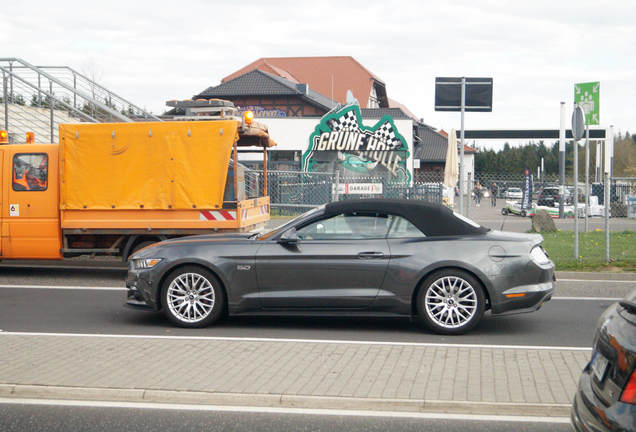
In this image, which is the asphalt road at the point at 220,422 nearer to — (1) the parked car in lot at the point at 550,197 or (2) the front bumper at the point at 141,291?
(2) the front bumper at the point at 141,291

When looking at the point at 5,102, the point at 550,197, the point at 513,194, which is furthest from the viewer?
the point at 513,194

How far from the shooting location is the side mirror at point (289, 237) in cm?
780

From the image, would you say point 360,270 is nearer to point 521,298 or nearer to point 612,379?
point 521,298

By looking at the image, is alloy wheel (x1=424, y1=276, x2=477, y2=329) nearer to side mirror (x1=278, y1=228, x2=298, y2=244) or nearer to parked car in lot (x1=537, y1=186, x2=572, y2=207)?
side mirror (x1=278, y1=228, x2=298, y2=244)

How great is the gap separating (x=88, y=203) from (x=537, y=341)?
24.3 feet

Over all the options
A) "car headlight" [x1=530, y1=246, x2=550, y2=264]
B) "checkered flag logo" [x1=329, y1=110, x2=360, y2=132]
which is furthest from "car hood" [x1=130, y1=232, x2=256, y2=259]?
"checkered flag logo" [x1=329, y1=110, x2=360, y2=132]

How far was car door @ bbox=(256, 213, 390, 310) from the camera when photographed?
766 centimetres

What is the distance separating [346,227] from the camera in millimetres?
7875

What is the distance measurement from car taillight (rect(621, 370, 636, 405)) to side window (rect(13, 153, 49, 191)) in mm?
10670

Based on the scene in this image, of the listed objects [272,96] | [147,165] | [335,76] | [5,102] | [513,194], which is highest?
[335,76]

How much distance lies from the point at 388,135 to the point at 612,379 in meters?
37.4

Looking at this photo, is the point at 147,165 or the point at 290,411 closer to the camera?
the point at 290,411

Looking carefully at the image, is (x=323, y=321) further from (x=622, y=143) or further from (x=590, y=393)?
(x=622, y=143)

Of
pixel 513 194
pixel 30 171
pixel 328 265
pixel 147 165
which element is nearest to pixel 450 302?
pixel 328 265
